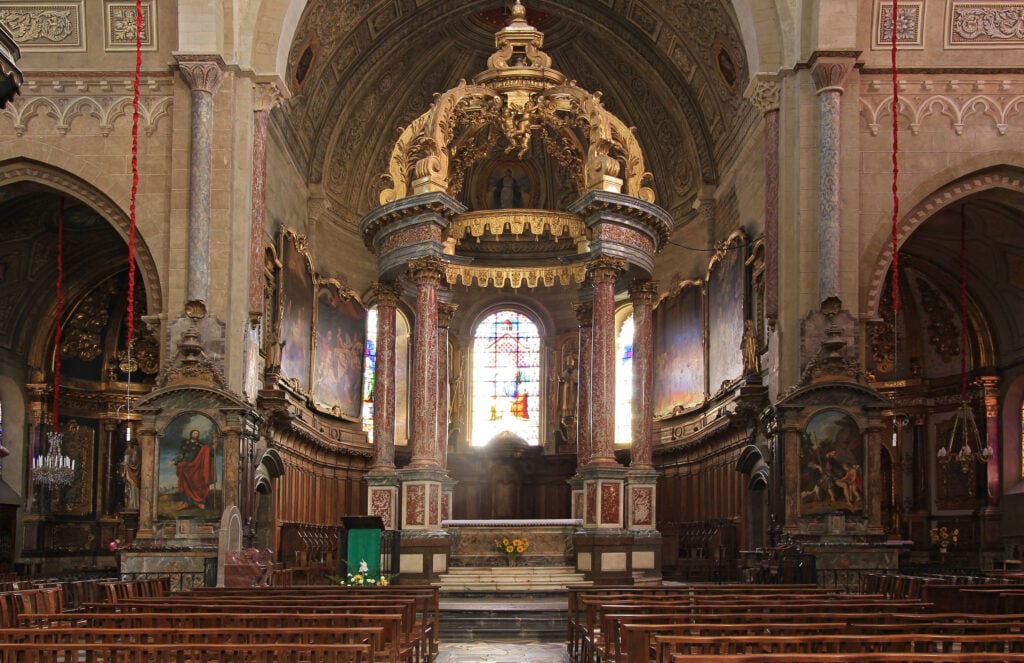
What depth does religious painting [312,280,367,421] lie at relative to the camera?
31.1m

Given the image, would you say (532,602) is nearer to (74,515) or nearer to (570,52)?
(74,515)

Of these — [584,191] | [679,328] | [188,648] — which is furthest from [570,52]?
[188,648]

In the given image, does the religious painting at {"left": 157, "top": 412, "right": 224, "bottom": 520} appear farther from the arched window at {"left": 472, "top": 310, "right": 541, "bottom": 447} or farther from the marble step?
the arched window at {"left": 472, "top": 310, "right": 541, "bottom": 447}

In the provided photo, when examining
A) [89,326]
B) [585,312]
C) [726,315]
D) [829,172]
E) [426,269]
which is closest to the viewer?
[829,172]

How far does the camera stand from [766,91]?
939 inches

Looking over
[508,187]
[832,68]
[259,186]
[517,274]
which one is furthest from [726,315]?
[259,186]

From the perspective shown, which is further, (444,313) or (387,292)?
(444,313)

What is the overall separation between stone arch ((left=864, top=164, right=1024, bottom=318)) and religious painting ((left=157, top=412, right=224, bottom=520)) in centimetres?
1182

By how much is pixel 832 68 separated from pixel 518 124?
19.6 feet

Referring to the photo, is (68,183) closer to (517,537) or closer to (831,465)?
(517,537)

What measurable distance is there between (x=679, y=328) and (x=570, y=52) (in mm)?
8098

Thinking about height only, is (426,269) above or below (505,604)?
above

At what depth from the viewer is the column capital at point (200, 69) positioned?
22.9 meters

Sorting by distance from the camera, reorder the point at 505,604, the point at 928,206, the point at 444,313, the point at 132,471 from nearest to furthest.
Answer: the point at 505,604, the point at 928,206, the point at 132,471, the point at 444,313
